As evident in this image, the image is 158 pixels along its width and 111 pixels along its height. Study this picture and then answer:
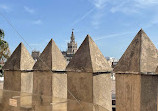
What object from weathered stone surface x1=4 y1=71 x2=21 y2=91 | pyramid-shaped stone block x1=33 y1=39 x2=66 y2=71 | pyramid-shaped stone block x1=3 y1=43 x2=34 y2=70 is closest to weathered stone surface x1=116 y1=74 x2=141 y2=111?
pyramid-shaped stone block x1=33 y1=39 x2=66 y2=71

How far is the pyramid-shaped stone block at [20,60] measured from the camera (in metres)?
5.38

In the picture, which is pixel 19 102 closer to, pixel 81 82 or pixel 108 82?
pixel 81 82

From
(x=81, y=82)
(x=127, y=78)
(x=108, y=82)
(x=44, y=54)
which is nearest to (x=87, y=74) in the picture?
(x=81, y=82)

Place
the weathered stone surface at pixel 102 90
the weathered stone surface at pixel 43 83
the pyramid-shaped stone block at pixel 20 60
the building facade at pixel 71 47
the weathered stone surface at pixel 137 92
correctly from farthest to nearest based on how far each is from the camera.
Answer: the building facade at pixel 71 47, the pyramid-shaped stone block at pixel 20 60, the weathered stone surface at pixel 43 83, the weathered stone surface at pixel 102 90, the weathered stone surface at pixel 137 92

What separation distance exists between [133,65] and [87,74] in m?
0.96

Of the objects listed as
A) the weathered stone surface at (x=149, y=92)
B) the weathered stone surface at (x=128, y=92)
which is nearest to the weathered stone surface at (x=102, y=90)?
the weathered stone surface at (x=128, y=92)

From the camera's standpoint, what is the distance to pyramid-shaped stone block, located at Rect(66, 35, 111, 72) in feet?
12.8

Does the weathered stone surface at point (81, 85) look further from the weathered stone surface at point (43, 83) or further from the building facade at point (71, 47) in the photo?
the building facade at point (71, 47)

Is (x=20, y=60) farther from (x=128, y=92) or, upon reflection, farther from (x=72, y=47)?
(x=72, y=47)

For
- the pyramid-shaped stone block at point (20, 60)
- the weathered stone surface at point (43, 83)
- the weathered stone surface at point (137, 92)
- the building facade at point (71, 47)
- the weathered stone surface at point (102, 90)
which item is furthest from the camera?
the building facade at point (71, 47)

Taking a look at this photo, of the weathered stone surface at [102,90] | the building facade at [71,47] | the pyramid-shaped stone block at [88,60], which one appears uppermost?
the building facade at [71,47]

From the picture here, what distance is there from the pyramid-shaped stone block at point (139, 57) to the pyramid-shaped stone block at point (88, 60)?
39 centimetres

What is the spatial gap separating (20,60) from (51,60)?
44.8 inches

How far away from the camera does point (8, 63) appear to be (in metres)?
5.61
